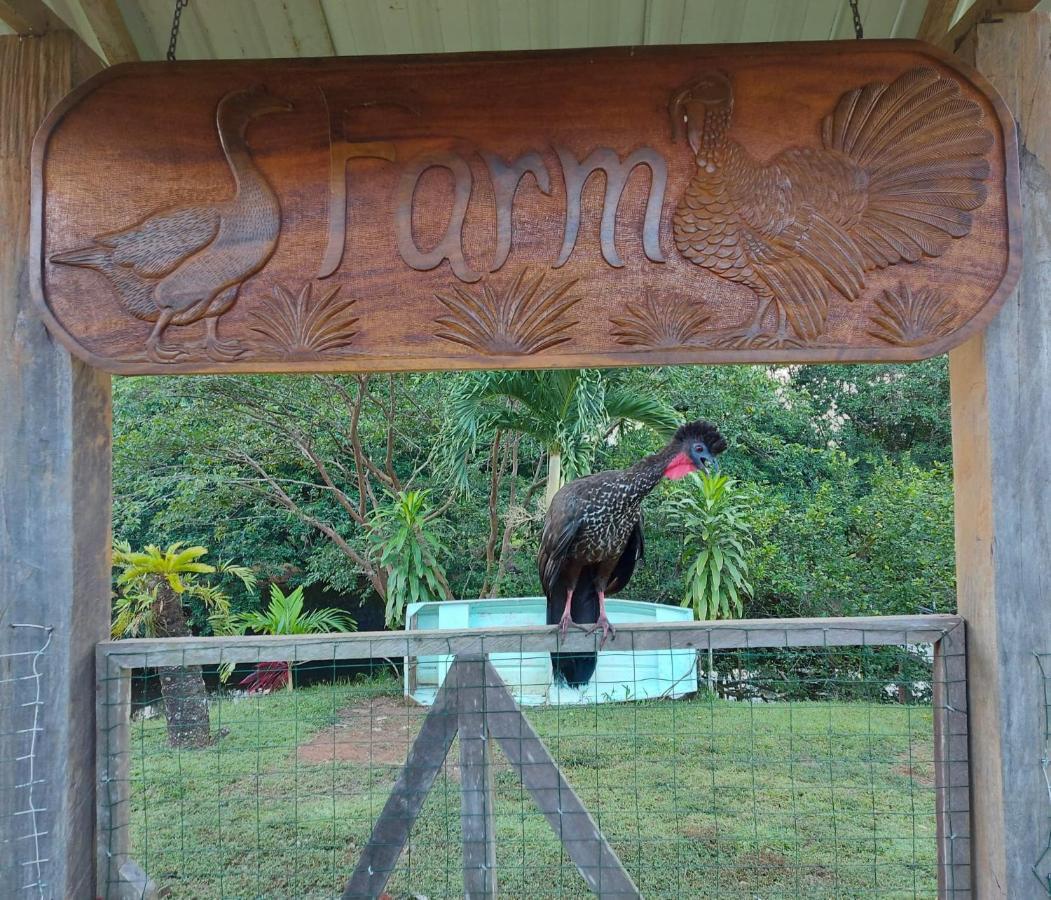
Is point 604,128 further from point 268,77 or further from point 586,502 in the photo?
point 586,502

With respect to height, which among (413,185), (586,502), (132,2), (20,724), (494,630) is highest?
(132,2)

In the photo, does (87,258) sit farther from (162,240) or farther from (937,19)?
(937,19)

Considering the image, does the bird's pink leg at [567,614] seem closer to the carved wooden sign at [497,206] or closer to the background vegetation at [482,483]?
the carved wooden sign at [497,206]

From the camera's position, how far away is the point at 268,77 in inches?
55.4

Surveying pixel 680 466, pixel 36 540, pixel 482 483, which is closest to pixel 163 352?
pixel 36 540

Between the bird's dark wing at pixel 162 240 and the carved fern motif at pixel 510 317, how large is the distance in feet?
1.48

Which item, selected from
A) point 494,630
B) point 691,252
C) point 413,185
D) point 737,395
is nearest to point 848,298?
point 691,252

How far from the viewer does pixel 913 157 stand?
1.39 m

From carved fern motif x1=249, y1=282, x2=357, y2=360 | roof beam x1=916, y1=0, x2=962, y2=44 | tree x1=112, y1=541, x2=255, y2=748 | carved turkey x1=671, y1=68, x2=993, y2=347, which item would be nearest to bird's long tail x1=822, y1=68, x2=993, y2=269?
carved turkey x1=671, y1=68, x2=993, y2=347

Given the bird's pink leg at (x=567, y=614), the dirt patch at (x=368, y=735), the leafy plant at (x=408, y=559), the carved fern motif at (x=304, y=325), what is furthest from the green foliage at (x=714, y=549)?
the carved fern motif at (x=304, y=325)

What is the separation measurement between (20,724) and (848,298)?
1.70 m

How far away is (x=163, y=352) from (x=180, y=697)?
147 inches

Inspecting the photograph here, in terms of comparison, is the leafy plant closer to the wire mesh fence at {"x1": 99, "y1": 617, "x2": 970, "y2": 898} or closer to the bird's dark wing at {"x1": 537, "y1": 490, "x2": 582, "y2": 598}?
the wire mesh fence at {"x1": 99, "y1": 617, "x2": 970, "y2": 898}

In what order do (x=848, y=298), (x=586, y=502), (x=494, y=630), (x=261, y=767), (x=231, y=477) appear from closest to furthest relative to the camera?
(x=848, y=298) → (x=494, y=630) → (x=586, y=502) → (x=261, y=767) → (x=231, y=477)
